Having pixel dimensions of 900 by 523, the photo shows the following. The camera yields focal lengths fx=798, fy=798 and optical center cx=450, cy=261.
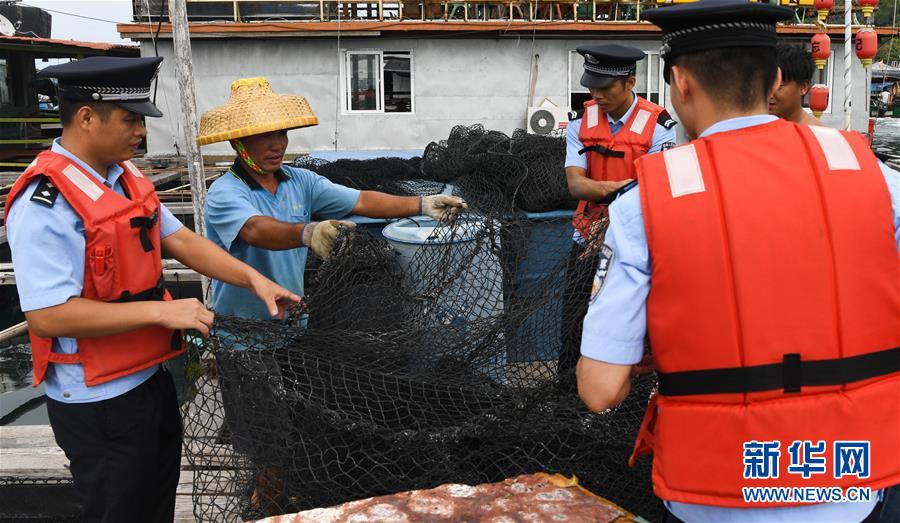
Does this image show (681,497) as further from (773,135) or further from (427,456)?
(427,456)

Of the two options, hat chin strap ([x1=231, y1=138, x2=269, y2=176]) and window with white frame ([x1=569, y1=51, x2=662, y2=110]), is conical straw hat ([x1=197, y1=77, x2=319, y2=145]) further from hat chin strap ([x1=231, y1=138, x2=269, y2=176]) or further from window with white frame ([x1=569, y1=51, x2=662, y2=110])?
window with white frame ([x1=569, y1=51, x2=662, y2=110])

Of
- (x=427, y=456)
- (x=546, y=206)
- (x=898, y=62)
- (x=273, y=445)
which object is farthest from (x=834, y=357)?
(x=898, y=62)

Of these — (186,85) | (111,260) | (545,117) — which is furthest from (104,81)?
(545,117)

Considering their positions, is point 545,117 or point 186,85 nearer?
point 186,85

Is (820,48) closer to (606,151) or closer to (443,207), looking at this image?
(606,151)

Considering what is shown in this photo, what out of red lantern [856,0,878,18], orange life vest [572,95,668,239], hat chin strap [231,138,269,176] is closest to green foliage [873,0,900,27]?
red lantern [856,0,878,18]

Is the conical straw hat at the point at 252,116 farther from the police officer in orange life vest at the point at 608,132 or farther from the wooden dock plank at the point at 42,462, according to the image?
the police officer in orange life vest at the point at 608,132

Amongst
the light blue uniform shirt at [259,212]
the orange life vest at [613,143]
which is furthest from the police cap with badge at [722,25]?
the orange life vest at [613,143]

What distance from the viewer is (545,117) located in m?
13.7

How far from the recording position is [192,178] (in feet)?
17.2

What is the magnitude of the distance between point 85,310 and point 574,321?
1818 mm

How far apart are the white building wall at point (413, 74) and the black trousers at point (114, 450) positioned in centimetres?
1177

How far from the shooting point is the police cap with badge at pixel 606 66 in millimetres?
4117

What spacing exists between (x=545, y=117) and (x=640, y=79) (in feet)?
7.31
